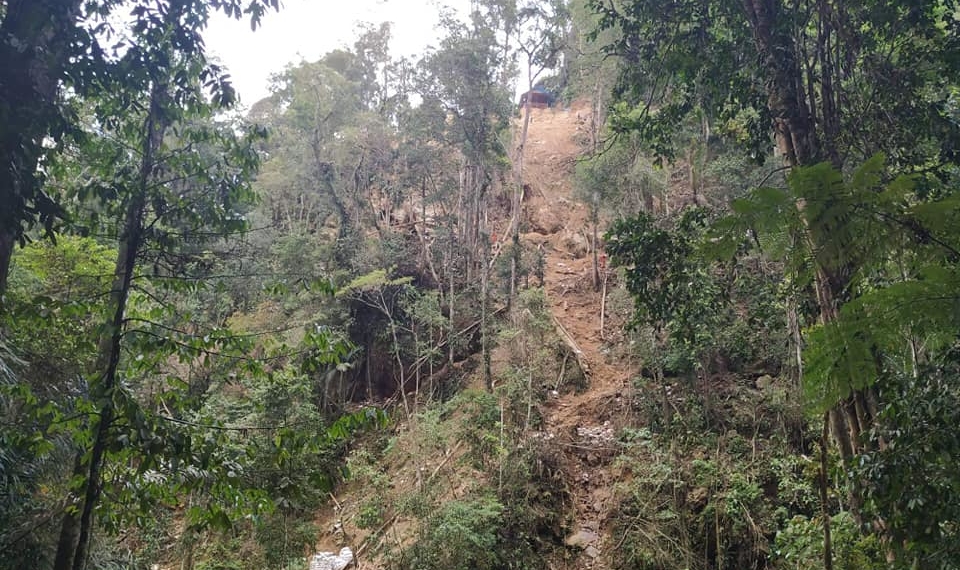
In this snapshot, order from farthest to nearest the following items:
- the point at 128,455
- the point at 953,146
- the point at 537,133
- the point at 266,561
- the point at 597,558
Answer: the point at 537,133 < the point at 266,561 < the point at 597,558 < the point at 953,146 < the point at 128,455

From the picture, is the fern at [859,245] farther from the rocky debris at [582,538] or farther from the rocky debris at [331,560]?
the rocky debris at [331,560]

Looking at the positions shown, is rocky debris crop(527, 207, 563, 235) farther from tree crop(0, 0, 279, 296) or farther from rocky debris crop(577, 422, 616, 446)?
tree crop(0, 0, 279, 296)

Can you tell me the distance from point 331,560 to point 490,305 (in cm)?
718

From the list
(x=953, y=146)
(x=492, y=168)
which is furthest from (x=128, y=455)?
(x=492, y=168)

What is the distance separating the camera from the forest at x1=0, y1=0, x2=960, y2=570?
2.99 metres

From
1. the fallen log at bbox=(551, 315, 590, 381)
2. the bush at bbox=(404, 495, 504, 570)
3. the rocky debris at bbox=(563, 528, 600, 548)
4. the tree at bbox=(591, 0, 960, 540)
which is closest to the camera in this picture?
the tree at bbox=(591, 0, 960, 540)

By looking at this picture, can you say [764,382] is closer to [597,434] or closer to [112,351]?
[597,434]

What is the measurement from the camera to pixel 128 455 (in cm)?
337

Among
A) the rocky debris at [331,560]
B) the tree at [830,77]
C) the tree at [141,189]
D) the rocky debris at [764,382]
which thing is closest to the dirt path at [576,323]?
the rocky debris at [764,382]

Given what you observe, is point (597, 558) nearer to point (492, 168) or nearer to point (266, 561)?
point (266, 561)

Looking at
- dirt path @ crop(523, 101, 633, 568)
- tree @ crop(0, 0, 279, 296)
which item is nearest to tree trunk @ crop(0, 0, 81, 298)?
tree @ crop(0, 0, 279, 296)

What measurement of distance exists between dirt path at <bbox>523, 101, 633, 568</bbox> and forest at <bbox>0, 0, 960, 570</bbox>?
89mm

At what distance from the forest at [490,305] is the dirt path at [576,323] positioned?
0.09m

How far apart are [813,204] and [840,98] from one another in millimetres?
2622
